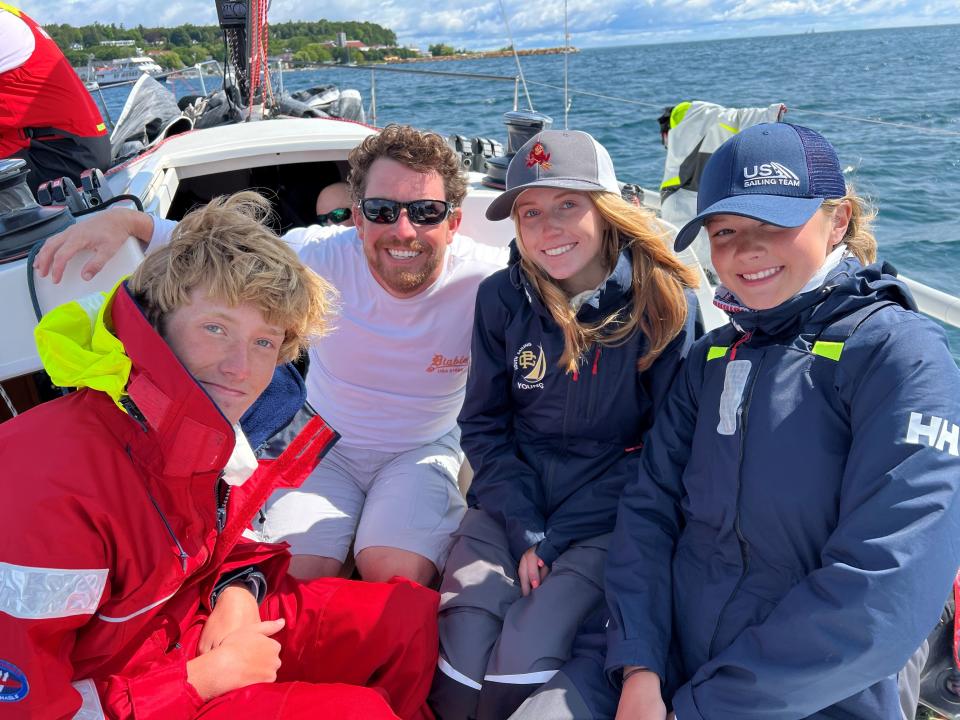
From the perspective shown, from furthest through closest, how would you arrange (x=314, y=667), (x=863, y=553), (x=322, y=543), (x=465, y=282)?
(x=465, y=282)
(x=322, y=543)
(x=314, y=667)
(x=863, y=553)

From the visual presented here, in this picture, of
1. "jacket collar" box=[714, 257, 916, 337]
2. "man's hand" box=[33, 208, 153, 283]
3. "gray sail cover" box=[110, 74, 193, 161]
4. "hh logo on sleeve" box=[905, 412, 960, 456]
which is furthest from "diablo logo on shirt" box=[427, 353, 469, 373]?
"gray sail cover" box=[110, 74, 193, 161]

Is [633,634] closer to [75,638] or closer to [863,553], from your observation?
[863,553]

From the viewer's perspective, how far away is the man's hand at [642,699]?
1.26 m

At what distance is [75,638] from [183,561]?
183 mm

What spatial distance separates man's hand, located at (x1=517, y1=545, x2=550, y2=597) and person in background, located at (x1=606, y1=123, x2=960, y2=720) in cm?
20

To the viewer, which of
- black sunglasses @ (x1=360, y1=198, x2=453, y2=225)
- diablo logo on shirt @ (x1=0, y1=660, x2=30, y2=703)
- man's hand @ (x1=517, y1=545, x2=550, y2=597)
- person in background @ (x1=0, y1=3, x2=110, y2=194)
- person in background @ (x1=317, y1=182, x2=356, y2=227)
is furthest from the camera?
person in background @ (x1=317, y1=182, x2=356, y2=227)

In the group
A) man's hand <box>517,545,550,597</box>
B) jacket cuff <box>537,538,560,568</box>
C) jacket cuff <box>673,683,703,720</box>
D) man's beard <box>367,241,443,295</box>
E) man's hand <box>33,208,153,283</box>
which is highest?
man's hand <box>33,208,153,283</box>

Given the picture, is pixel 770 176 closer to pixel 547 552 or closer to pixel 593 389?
pixel 593 389

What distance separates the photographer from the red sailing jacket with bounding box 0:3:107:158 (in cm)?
297

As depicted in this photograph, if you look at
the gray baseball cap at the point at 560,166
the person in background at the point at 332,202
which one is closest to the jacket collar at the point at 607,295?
the gray baseball cap at the point at 560,166

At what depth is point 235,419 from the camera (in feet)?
4.45

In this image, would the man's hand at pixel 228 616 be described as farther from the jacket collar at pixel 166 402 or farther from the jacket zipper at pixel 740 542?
the jacket zipper at pixel 740 542

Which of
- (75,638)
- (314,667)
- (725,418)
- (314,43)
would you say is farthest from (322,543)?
(314,43)

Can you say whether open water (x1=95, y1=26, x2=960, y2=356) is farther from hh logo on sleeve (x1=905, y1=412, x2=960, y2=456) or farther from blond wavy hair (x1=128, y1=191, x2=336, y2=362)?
blond wavy hair (x1=128, y1=191, x2=336, y2=362)
